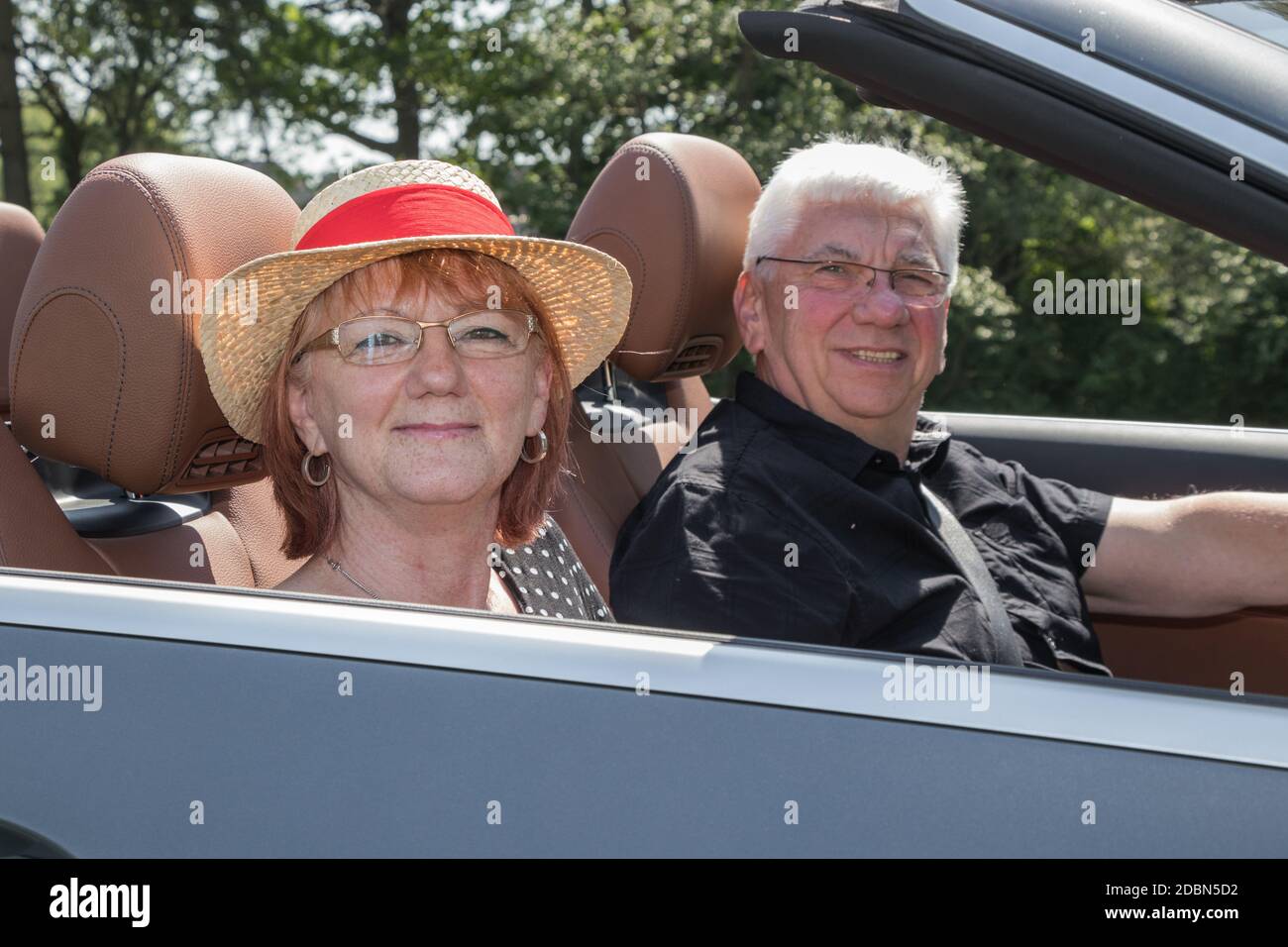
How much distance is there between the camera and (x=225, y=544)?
7.39ft

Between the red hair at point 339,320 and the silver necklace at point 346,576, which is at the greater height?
the red hair at point 339,320

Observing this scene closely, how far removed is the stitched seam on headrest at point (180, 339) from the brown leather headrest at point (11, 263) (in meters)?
0.62

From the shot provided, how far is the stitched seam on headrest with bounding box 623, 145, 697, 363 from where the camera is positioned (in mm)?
2707

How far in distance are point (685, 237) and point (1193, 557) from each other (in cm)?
108

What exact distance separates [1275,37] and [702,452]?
1137 mm

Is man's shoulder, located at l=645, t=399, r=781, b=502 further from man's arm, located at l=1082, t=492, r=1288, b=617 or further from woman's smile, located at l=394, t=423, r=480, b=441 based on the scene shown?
man's arm, located at l=1082, t=492, r=1288, b=617

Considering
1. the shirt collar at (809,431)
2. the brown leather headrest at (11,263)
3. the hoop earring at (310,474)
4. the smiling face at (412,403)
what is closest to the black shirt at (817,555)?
the shirt collar at (809,431)

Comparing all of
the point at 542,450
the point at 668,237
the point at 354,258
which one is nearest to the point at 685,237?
the point at 668,237

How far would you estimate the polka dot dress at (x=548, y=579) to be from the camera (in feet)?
Result: 7.30

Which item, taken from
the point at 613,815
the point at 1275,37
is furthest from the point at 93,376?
the point at 1275,37

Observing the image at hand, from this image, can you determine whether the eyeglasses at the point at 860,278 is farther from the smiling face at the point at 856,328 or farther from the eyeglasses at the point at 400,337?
the eyeglasses at the point at 400,337

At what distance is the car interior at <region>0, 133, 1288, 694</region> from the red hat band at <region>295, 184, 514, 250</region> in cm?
16

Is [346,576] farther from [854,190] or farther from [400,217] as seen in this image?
[854,190]
